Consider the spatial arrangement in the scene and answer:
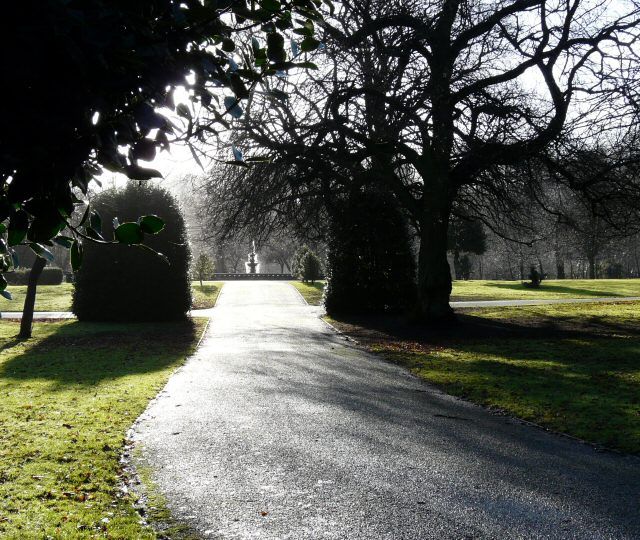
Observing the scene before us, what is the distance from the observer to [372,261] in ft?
64.6

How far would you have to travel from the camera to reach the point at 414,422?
6.79 m

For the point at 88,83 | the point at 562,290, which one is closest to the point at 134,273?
the point at 88,83

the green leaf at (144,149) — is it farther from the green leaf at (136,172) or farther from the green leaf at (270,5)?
the green leaf at (270,5)

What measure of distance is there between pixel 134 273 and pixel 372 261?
775cm

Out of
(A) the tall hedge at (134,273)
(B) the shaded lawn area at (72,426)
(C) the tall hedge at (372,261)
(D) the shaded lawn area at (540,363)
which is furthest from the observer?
(C) the tall hedge at (372,261)

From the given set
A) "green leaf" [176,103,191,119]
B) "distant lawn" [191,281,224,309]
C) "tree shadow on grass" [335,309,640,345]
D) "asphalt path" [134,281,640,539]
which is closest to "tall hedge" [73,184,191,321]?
"distant lawn" [191,281,224,309]

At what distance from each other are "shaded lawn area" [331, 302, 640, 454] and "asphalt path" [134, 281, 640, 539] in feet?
2.17

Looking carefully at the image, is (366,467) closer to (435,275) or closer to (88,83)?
(88,83)

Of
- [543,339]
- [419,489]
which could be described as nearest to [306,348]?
[543,339]

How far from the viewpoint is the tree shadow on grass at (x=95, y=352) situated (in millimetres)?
10203

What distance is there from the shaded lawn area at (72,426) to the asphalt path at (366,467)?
374 millimetres

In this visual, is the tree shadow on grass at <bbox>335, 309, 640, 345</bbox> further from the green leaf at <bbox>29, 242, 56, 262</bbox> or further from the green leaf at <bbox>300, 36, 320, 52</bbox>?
the green leaf at <bbox>29, 242, 56, 262</bbox>

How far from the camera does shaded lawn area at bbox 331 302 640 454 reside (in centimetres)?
721

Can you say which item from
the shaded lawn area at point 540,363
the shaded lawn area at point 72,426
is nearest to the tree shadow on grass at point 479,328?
the shaded lawn area at point 540,363
